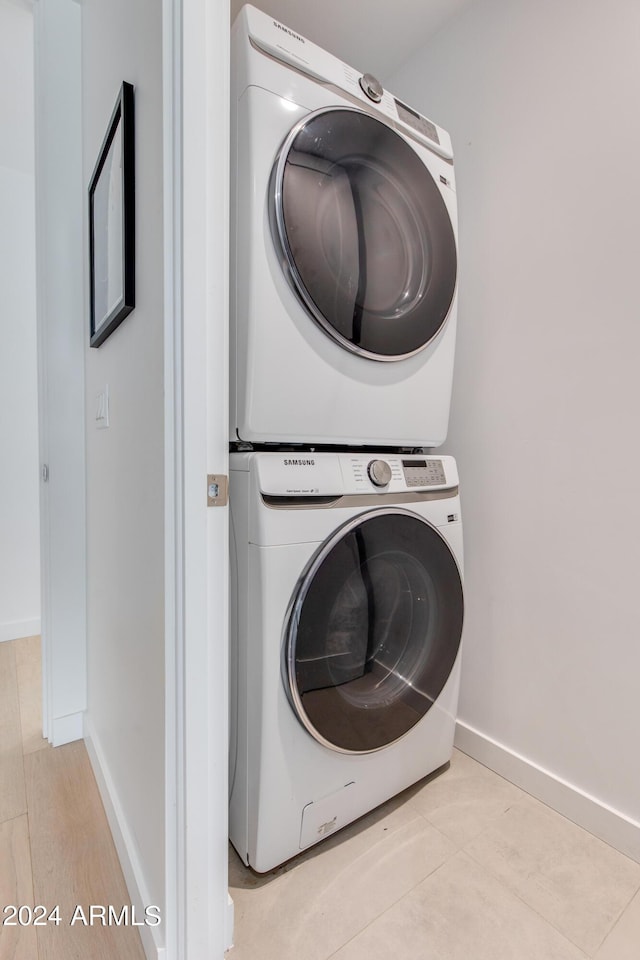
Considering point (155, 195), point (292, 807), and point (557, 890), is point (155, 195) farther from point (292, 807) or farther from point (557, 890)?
point (557, 890)

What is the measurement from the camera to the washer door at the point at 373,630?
0.97 m

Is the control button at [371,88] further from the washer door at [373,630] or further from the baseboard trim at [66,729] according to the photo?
the baseboard trim at [66,729]

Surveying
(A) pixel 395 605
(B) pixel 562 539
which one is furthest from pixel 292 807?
(B) pixel 562 539

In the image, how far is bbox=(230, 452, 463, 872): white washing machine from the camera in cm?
93

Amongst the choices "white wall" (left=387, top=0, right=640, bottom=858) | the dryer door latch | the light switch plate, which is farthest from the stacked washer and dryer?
the light switch plate

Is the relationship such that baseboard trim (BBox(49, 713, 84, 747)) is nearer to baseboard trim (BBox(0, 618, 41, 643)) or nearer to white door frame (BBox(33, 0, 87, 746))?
white door frame (BBox(33, 0, 87, 746))

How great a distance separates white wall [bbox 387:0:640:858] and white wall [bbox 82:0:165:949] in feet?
3.23

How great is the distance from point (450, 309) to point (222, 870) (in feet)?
4.26

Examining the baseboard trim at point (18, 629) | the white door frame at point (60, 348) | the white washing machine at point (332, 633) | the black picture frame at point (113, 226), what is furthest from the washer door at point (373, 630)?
the baseboard trim at point (18, 629)

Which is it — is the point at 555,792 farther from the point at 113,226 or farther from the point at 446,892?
the point at 113,226

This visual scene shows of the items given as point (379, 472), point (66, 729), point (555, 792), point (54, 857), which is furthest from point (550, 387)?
point (66, 729)

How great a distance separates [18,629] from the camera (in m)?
2.29

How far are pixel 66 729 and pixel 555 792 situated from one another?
4.71 ft

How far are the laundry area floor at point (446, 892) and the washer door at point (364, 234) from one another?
1.15 metres
